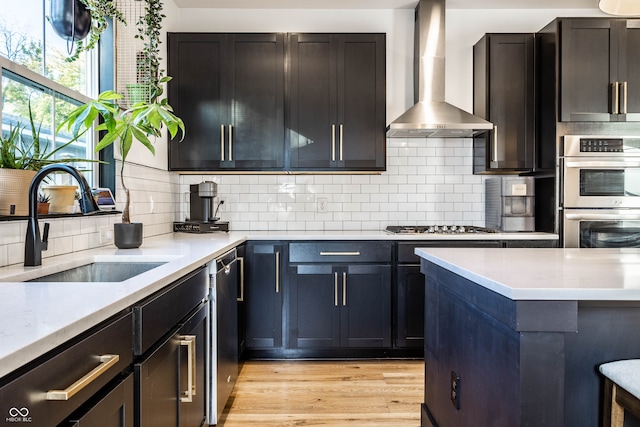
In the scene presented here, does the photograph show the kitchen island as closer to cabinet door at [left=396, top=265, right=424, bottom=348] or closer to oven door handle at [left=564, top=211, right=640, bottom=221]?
cabinet door at [left=396, top=265, right=424, bottom=348]

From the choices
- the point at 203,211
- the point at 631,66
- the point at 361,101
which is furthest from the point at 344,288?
the point at 631,66

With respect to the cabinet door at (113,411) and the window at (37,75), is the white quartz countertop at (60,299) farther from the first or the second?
the window at (37,75)

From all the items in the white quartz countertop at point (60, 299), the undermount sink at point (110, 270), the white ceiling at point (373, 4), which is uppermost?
the white ceiling at point (373, 4)

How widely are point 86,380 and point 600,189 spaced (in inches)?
135

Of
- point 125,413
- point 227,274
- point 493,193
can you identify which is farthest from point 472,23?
point 125,413

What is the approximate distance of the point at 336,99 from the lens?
346 centimetres

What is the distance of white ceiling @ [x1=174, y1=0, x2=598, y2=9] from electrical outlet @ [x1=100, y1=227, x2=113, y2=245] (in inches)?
83.4

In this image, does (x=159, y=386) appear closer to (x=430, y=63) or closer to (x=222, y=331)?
(x=222, y=331)

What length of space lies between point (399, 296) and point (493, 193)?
1.22 metres

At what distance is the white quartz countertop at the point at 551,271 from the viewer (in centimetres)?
118

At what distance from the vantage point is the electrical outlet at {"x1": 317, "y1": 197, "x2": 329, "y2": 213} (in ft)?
12.5

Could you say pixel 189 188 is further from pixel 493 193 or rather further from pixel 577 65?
pixel 577 65

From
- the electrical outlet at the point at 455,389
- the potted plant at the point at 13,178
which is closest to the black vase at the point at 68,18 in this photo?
the potted plant at the point at 13,178

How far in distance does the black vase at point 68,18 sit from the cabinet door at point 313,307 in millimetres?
1925
